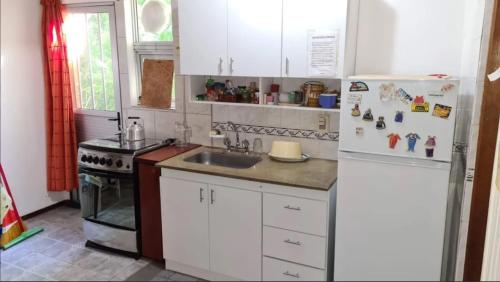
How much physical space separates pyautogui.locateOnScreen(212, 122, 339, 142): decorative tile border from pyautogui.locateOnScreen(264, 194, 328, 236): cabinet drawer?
536 mm

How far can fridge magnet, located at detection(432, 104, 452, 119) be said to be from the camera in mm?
1567

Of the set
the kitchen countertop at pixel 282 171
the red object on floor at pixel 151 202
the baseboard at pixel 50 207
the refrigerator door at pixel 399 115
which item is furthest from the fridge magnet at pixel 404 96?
the baseboard at pixel 50 207

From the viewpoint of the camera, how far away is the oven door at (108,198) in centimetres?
235

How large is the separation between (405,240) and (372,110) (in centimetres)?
60

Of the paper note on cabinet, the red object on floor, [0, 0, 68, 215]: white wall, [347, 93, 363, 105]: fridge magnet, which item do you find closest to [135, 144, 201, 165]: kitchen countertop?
the red object on floor

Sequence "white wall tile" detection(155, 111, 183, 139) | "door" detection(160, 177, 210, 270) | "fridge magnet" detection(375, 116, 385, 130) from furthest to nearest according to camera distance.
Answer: "white wall tile" detection(155, 111, 183, 139) → "door" detection(160, 177, 210, 270) → "fridge magnet" detection(375, 116, 385, 130)

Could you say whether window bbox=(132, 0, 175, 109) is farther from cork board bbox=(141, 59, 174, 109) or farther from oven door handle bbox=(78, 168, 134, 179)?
oven door handle bbox=(78, 168, 134, 179)

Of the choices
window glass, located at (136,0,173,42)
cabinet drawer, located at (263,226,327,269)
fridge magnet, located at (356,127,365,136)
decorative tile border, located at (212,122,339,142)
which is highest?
window glass, located at (136,0,173,42)

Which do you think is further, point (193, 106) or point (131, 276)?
point (193, 106)

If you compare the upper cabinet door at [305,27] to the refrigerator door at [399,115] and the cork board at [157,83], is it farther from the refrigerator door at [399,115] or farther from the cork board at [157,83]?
the cork board at [157,83]

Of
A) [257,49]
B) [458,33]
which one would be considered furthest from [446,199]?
[257,49]

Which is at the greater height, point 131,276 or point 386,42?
point 386,42

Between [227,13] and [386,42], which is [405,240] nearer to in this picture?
[386,42]

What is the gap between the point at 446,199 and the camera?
1624 millimetres
